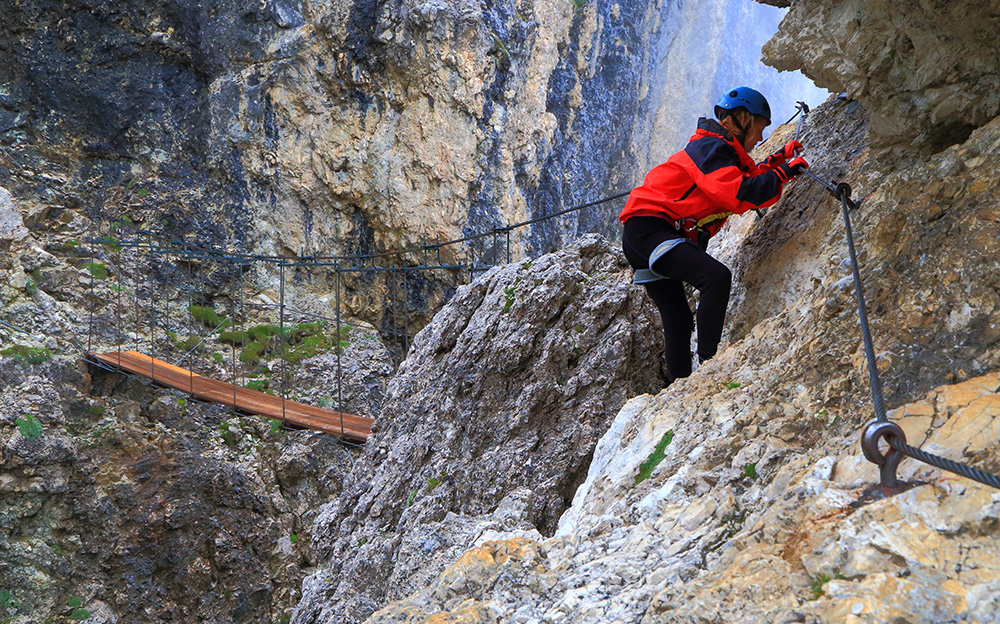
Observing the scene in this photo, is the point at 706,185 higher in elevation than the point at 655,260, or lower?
higher

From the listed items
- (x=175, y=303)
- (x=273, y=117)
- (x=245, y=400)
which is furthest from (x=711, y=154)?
(x=273, y=117)

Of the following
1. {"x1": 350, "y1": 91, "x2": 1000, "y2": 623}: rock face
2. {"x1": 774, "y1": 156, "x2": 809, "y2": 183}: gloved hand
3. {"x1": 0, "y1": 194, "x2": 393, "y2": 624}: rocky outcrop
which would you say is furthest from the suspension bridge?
{"x1": 350, "y1": 91, "x2": 1000, "y2": 623}: rock face

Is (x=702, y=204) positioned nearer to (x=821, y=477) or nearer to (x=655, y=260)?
(x=655, y=260)

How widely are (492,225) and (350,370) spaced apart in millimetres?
3299

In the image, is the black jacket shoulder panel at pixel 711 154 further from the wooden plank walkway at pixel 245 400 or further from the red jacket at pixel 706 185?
the wooden plank walkway at pixel 245 400

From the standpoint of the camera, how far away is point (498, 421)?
9.37 feet

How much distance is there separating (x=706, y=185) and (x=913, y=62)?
63 cm

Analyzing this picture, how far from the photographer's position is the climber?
216cm

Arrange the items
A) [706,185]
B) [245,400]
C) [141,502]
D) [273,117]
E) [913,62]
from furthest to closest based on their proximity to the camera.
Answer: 1. [273,117]
2. [141,502]
3. [245,400]
4. [706,185]
5. [913,62]

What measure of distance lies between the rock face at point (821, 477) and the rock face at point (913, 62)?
0.43 ft

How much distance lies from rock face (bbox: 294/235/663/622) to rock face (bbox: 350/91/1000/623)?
0.47m

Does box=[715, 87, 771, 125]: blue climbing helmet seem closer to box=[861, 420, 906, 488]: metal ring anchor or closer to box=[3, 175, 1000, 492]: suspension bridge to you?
box=[861, 420, 906, 488]: metal ring anchor

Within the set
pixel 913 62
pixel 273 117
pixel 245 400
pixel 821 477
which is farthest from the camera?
pixel 273 117

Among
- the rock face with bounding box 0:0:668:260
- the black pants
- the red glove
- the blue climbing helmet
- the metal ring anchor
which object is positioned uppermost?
the rock face with bounding box 0:0:668:260
